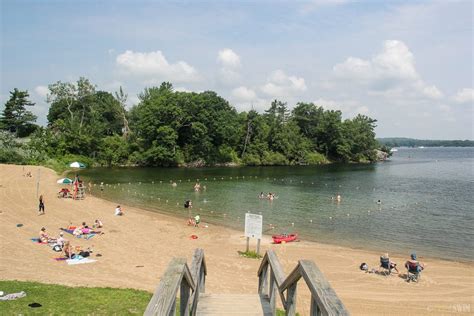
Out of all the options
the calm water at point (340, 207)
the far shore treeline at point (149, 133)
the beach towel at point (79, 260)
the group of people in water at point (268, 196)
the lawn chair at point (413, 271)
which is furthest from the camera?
the far shore treeline at point (149, 133)

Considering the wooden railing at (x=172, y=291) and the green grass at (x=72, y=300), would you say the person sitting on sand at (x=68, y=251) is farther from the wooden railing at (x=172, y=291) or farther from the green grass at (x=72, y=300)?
the wooden railing at (x=172, y=291)

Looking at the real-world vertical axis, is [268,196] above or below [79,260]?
above

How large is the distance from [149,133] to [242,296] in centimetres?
7745

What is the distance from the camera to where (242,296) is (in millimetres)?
7980

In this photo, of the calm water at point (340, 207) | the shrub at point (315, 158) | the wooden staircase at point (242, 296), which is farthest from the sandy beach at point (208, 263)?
the shrub at point (315, 158)

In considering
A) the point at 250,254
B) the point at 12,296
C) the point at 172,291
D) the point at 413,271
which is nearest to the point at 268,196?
the point at 250,254

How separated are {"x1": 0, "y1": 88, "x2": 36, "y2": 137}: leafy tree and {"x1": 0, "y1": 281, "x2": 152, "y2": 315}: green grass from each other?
80.6 meters

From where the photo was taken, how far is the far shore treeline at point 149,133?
79.5m

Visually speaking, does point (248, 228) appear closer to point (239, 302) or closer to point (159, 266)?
point (159, 266)

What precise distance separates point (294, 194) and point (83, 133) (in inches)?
2110

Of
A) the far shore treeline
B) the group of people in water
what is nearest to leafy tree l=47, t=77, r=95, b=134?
the far shore treeline

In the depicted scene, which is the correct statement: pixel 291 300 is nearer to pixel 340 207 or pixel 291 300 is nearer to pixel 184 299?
pixel 184 299

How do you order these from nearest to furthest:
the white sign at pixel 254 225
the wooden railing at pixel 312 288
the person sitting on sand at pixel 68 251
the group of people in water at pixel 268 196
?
1. the wooden railing at pixel 312 288
2. the person sitting on sand at pixel 68 251
3. the white sign at pixel 254 225
4. the group of people in water at pixel 268 196

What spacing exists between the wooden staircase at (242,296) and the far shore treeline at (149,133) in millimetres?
69377
